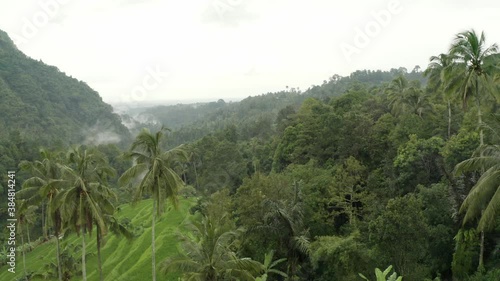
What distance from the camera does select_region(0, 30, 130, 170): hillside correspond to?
12488 cm

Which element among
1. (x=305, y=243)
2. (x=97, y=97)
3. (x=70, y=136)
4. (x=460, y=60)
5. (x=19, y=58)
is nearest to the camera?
(x=460, y=60)

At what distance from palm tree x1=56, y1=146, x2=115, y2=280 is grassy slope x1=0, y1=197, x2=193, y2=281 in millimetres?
13361

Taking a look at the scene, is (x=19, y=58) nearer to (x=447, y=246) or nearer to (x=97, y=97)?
(x=97, y=97)

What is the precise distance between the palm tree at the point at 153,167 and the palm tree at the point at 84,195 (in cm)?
162

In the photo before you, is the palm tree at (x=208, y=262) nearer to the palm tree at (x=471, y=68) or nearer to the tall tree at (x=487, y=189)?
the tall tree at (x=487, y=189)

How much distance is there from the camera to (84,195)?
2048 cm

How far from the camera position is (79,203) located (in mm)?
20344

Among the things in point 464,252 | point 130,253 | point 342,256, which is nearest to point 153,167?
point 342,256

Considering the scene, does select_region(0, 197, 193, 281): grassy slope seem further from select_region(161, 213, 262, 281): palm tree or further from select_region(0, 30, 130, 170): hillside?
select_region(0, 30, 130, 170): hillside

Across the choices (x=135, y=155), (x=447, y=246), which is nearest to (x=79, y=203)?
(x=135, y=155)

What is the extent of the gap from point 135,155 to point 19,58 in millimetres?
178690

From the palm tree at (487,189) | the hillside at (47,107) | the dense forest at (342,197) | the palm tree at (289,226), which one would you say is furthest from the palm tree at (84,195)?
the hillside at (47,107)

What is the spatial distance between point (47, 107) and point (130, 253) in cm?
12240

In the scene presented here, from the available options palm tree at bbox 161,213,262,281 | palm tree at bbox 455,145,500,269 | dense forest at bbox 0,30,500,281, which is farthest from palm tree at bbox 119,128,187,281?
palm tree at bbox 455,145,500,269
